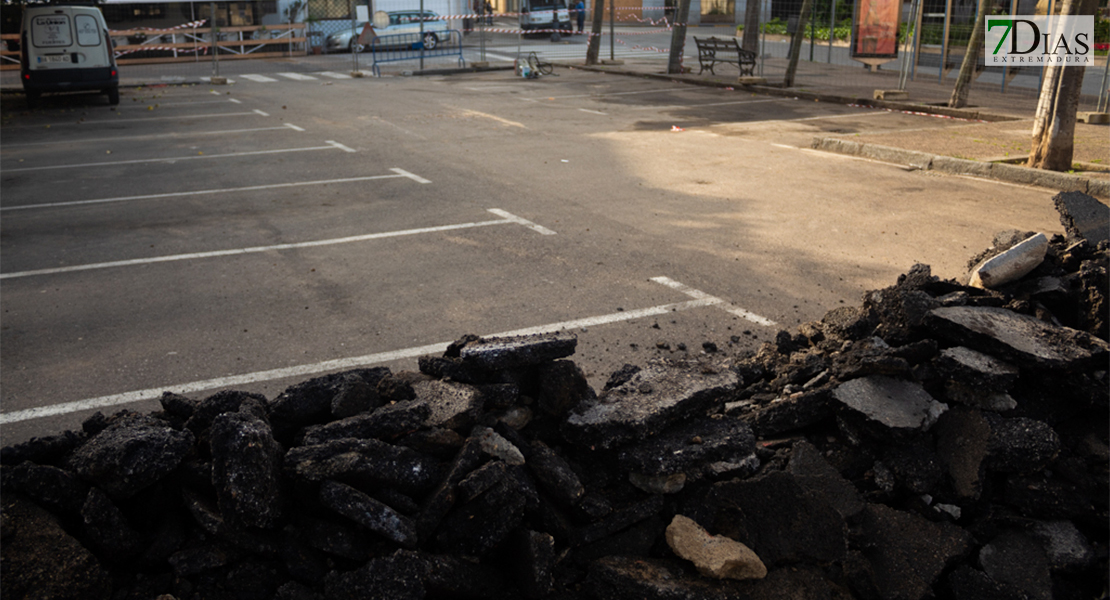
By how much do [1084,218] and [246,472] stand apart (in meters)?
5.77

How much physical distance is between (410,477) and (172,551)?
0.93m

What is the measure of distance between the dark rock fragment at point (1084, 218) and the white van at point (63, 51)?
69.7ft

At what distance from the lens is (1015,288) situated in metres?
5.06

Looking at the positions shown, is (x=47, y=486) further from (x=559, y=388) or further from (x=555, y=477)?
(x=559, y=388)

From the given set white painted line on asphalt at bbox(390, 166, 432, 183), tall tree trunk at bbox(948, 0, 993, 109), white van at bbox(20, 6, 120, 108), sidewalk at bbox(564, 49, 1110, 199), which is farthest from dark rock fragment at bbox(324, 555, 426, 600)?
white van at bbox(20, 6, 120, 108)

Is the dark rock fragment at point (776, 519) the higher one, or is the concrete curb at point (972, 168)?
the concrete curb at point (972, 168)

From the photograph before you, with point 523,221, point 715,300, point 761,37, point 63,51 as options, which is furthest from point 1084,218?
point 761,37

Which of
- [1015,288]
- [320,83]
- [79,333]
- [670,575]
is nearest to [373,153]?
[79,333]

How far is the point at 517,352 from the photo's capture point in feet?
12.5

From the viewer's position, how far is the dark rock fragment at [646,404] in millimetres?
3637

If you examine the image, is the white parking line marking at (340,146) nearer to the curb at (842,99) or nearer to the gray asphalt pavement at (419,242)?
the gray asphalt pavement at (419,242)

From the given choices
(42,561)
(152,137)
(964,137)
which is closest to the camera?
(42,561)

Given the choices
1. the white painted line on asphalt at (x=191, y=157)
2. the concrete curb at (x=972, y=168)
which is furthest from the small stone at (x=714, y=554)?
the white painted line on asphalt at (x=191, y=157)

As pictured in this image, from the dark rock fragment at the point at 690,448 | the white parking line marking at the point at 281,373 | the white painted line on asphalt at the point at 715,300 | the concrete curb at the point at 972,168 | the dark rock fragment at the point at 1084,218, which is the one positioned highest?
the dark rock fragment at the point at 1084,218
